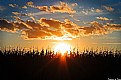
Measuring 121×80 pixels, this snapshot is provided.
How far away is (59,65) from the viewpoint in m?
32.8

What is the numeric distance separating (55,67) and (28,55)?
14.4 feet

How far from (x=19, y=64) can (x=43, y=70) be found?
3127 mm

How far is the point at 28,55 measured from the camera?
34719mm

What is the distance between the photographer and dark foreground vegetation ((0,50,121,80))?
92.8ft

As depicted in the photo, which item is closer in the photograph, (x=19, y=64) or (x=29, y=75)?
(x=29, y=75)

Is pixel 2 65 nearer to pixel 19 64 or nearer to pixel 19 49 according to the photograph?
pixel 19 64

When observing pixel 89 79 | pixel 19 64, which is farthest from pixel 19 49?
pixel 89 79

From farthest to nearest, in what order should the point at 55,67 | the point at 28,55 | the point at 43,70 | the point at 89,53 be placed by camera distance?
1. the point at 89,53
2. the point at 28,55
3. the point at 55,67
4. the point at 43,70

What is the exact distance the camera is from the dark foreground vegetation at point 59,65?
28297mm

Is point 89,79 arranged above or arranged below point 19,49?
below

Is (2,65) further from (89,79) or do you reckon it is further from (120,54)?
(120,54)

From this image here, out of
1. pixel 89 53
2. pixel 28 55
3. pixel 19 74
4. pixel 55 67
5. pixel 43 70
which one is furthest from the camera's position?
pixel 89 53

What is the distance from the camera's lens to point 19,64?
31094 mm

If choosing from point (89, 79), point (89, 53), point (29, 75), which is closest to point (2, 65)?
point (29, 75)
